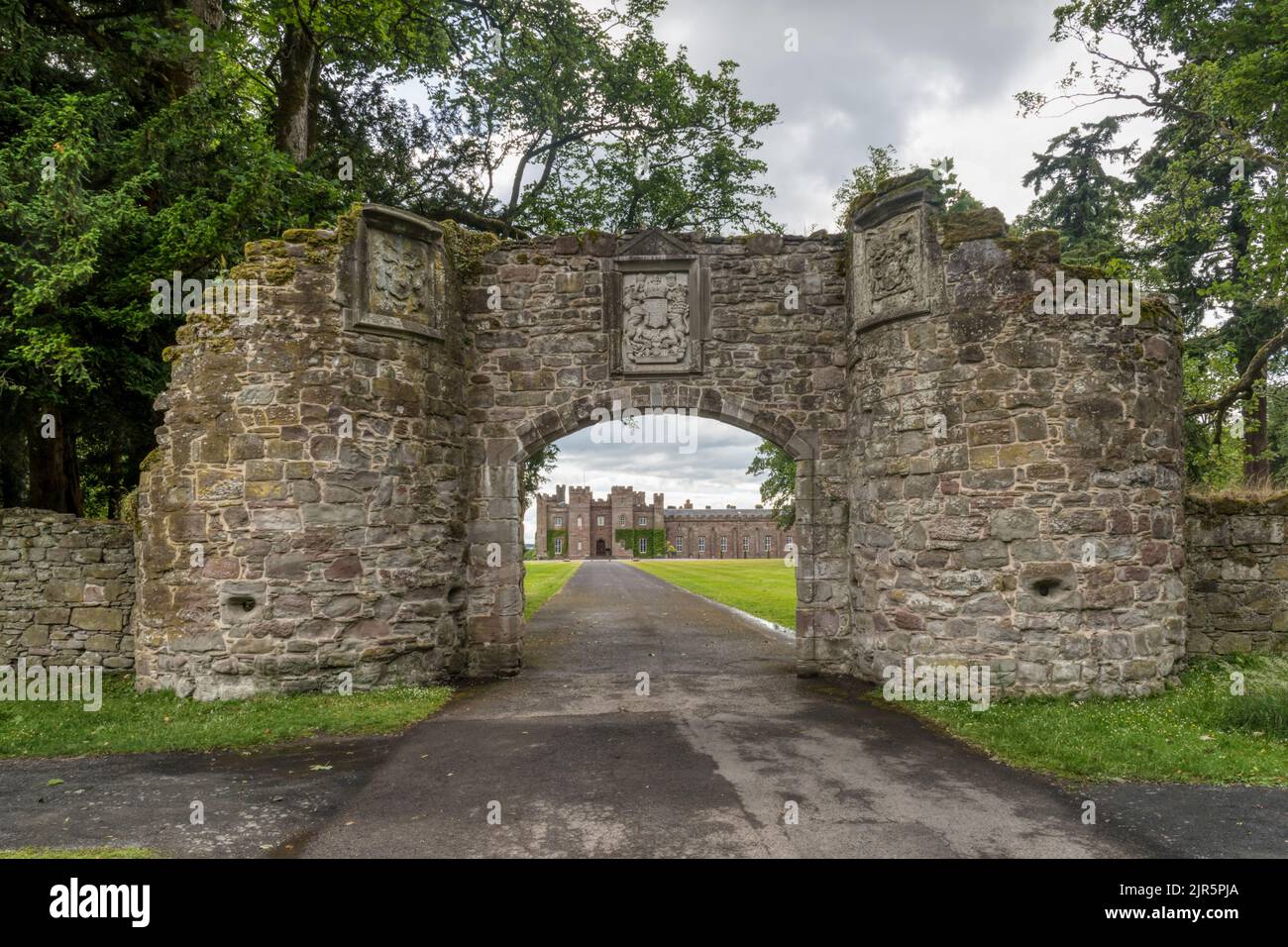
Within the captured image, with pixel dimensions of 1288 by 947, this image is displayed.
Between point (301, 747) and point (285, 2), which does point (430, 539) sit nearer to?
point (301, 747)

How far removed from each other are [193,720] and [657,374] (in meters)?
7.70

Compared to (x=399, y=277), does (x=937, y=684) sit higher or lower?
lower

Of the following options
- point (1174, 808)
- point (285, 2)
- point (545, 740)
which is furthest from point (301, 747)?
point (285, 2)

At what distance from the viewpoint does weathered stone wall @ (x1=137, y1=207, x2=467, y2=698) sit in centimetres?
884

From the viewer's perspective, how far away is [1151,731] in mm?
7000

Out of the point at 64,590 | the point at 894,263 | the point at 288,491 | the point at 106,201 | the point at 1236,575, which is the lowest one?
the point at 64,590

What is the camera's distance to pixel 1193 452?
1419cm

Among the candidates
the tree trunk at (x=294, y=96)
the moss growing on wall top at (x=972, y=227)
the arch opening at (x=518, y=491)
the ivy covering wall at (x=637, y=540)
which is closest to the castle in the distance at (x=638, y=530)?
the ivy covering wall at (x=637, y=540)

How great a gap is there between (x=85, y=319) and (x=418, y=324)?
17.9 feet

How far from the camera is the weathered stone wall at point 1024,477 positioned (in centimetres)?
841

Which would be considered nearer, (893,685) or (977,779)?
(977,779)

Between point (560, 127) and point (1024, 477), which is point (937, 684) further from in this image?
point (560, 127)

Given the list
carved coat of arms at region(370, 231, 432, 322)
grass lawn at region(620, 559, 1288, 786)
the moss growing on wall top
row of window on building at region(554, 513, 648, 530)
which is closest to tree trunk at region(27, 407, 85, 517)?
carved coat of arms at region(370, 231, 432, 322)

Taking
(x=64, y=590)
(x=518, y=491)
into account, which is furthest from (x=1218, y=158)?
(x=64, y=590)
